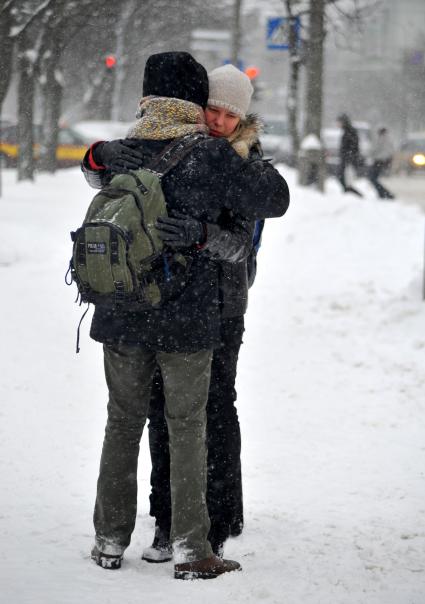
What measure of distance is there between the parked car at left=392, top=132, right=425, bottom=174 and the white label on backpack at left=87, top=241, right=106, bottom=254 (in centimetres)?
3350

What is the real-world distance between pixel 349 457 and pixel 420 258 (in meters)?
6.71

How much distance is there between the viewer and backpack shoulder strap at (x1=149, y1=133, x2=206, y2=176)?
3.44 metres

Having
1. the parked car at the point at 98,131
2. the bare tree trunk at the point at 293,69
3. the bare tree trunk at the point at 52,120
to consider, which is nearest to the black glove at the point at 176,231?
the bare tree trunk at the point at 293,69

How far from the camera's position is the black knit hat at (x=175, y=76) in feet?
11.4

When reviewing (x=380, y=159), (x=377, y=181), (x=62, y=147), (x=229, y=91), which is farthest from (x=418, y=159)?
(x=229, y=91)

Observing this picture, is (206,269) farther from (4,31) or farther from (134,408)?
(4,31)

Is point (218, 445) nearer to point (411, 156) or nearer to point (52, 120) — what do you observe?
point (52, 120)

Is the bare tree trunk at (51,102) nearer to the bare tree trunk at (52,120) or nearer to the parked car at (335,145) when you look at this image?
the bare tree trunk at (52,120)

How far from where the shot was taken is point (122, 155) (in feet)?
11.5

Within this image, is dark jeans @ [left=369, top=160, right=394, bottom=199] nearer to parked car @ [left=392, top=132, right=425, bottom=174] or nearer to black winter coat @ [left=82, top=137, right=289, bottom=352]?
parked car @ [left=392, top=132, right=425, bottom=174]

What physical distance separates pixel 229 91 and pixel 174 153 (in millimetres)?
411

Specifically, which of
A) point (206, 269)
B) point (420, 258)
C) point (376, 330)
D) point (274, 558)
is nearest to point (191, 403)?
point (206, 269)

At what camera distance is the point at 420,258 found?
39.1 feet

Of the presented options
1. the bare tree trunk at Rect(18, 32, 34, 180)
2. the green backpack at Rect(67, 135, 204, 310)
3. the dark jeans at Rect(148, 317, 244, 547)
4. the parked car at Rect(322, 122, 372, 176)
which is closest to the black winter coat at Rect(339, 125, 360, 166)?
the bare tree trunk at Rect(18, 32, 34, 180)
